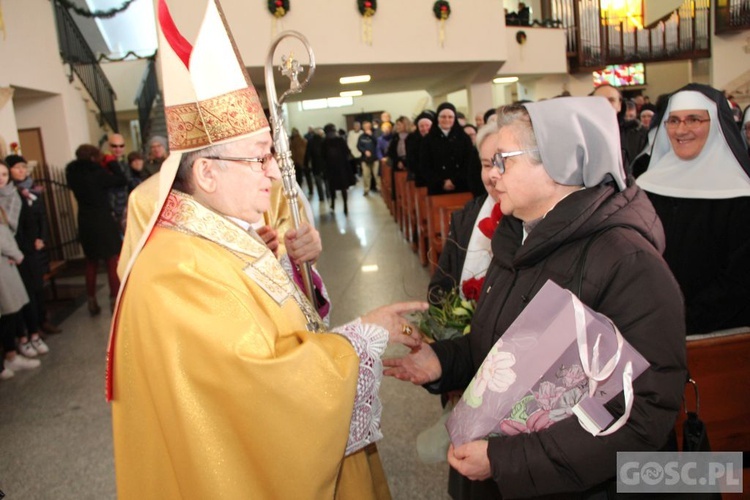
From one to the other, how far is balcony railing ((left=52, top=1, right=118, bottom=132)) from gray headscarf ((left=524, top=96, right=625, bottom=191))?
28.9ft

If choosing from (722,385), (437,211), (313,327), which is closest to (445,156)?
(437,211)

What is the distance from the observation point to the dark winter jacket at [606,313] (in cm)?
124

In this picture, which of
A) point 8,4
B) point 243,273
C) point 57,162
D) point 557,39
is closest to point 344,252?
point 57,162

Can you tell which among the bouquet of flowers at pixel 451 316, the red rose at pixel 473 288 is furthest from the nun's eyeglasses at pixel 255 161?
the red rose at pixel 473 288

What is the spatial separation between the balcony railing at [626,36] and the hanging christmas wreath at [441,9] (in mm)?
7153

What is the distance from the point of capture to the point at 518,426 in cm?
135

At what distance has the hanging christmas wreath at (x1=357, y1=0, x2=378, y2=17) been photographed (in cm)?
950

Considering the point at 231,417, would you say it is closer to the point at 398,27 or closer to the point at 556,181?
the point at 556,181

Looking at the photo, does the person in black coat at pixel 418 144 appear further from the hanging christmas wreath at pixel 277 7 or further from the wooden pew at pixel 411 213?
the hanging christmas wreath at pixel 277 7

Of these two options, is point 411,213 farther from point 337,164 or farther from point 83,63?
point 83,63

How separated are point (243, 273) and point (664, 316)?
2.95 ft

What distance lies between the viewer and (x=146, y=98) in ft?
37.9

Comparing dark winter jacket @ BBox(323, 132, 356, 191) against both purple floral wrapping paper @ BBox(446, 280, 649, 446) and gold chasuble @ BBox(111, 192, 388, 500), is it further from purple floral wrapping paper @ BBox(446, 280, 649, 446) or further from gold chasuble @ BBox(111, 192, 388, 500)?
purple floral wrapping paper @ BBox(446, 280, 649, 446)

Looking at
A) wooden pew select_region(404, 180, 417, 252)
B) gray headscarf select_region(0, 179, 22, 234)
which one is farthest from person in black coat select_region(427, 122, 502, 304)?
wooden pew select_region(404, 180, 417, 252)
